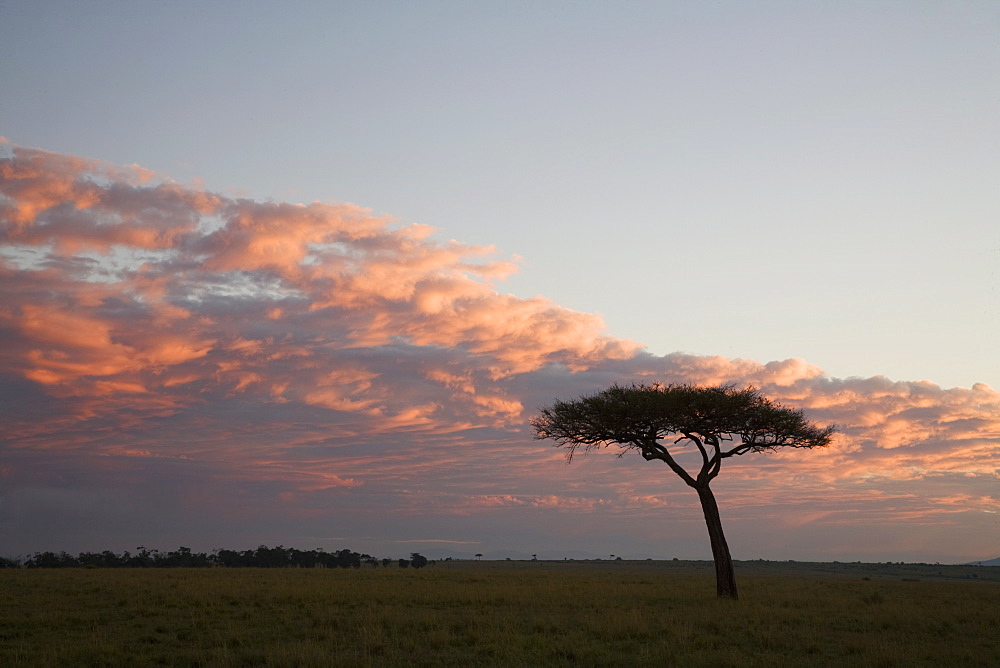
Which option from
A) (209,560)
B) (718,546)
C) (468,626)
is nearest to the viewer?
(468,626)

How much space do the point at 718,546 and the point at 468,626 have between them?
1429 cm

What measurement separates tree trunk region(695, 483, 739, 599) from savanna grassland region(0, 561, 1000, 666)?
3.96 feet

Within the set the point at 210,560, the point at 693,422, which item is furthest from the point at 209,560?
the point at 693,422

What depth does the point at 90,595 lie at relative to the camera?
28.9m

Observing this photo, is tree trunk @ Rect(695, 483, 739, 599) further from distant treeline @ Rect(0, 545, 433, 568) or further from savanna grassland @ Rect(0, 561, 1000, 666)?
distant treeline @ Rect(0, 545, 433, 568)

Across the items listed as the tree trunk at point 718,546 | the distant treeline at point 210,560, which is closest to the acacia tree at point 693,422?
the tree trunk at point 718,546

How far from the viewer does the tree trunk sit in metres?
32.0

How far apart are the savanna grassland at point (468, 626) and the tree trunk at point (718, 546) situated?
121 cm

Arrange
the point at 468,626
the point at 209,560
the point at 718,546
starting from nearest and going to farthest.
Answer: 1. the point at 468,626
2. the point at 718,546
3. the point at 209,560

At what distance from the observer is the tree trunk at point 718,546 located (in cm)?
3195

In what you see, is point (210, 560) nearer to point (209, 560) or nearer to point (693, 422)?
point (209, 560)

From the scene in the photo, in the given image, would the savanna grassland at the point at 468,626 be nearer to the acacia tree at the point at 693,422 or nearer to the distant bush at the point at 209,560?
the acacia tree at the point at 693,422

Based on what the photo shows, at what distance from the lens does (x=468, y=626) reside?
71.8 feet

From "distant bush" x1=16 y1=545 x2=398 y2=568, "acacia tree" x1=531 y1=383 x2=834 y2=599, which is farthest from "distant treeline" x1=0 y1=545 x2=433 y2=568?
"acacia tree" x1=531 y1=383 x2=834 y2=599
